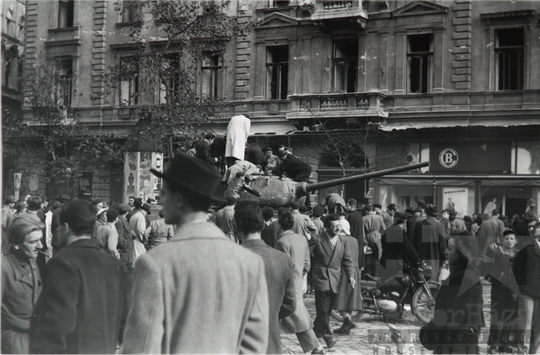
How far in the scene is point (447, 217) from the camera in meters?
15.8

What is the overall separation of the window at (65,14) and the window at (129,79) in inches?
166

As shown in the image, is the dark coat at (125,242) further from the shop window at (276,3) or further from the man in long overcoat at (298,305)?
the shop window at (276,3)

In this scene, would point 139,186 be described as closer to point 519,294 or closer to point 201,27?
point 201,27

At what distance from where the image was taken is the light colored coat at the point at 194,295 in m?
2.80

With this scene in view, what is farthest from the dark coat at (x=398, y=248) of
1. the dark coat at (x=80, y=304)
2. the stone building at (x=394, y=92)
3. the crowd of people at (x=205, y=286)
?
the stone building at (x=394, y=92)

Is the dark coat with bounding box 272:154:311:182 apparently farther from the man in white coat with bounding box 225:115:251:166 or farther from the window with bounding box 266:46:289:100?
the window with bounding box 266:46:289:100

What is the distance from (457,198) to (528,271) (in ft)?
45.9

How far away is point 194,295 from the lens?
2928 millimetres

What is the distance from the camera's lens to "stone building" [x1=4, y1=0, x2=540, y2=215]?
21062mm

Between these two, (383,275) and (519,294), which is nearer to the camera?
(519,294)

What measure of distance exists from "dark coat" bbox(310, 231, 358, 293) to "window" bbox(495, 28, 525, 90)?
14.5 m

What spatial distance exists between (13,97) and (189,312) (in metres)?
26.0

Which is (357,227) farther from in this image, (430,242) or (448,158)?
(448,158)

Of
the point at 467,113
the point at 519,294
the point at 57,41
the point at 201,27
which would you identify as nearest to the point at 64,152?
the point at 57,41
